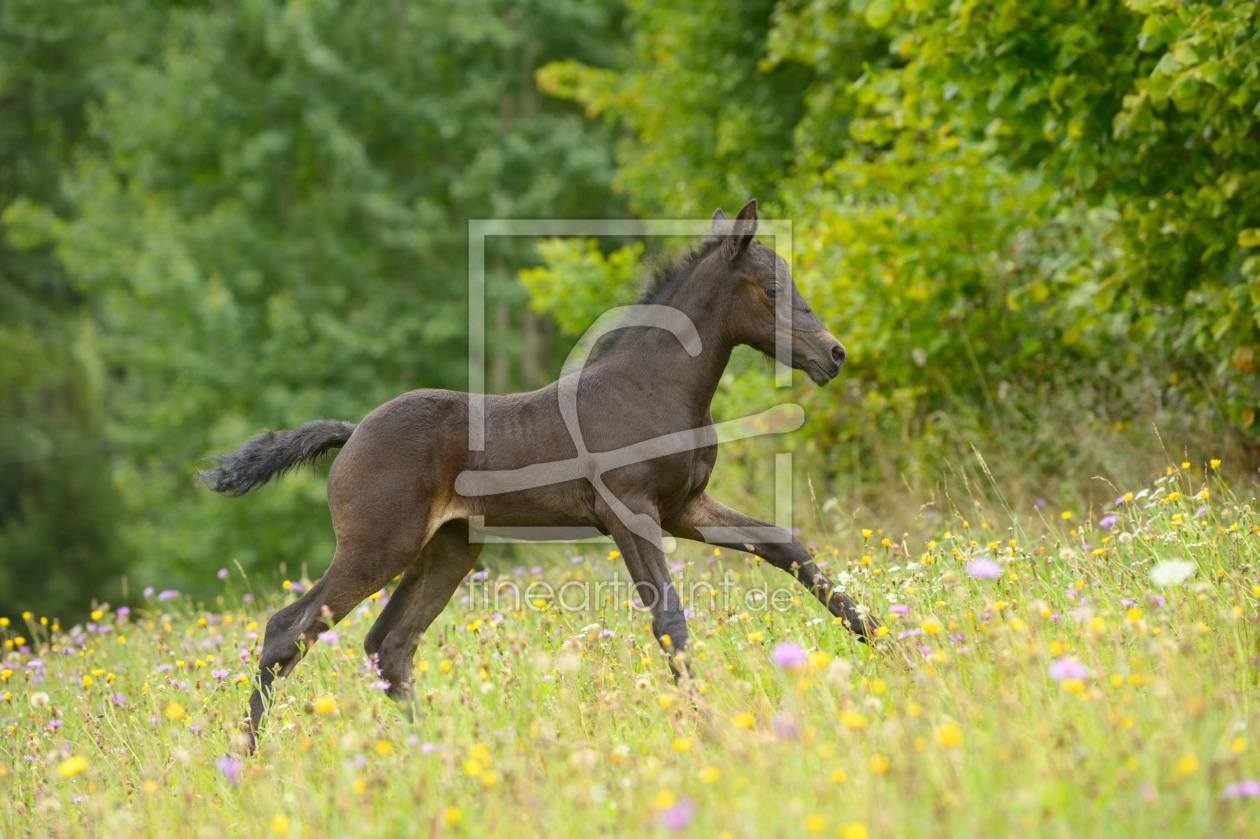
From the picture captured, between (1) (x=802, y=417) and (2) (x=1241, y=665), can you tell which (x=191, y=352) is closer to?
(1) (x=802, y=417)

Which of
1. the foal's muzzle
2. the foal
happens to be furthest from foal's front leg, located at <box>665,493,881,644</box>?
the foal's muzzle

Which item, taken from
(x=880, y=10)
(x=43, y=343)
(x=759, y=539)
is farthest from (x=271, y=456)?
(x=43, y=343)

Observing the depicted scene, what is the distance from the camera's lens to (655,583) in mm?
4375

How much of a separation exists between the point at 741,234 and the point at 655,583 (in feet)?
5.04

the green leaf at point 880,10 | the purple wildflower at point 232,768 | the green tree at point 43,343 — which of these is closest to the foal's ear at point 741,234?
the green leaf at point 880,10

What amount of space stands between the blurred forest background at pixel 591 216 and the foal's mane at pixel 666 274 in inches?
8.5

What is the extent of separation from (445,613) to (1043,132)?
4.86m

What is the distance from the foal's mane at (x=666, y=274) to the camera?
481cm

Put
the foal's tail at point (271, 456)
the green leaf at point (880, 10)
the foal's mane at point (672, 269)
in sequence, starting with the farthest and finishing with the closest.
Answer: the green leaf at point (880, 10) → the foal's tail at point (271, 456) → the foal's mane at point (672, 269)

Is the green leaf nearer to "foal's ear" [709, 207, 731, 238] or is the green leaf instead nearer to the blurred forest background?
the blurred forest background

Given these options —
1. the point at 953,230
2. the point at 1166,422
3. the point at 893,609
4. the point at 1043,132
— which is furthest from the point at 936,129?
the point at 893,609

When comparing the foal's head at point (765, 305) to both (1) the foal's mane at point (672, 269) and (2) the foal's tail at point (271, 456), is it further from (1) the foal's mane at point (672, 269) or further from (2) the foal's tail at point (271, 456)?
(2) the foal's tail at point (271, 456)

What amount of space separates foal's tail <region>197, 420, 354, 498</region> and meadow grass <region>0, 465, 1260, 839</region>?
887 mm

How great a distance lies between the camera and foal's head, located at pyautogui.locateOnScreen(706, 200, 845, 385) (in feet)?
14.9
